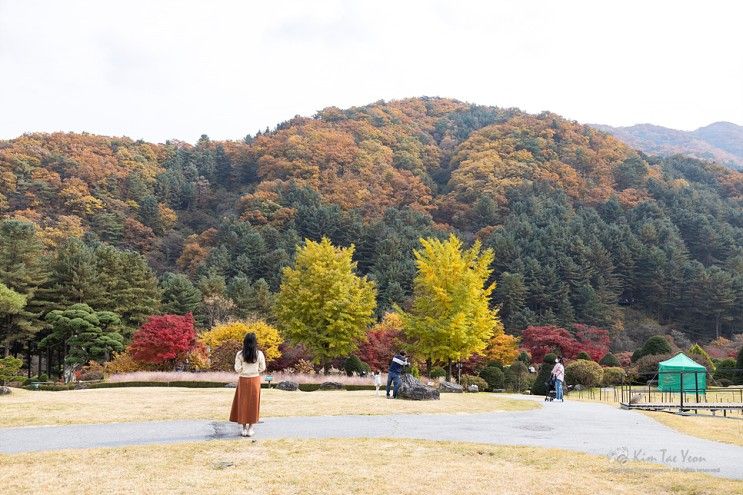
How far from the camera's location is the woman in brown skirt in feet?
35.5

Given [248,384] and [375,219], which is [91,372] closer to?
[248,384]

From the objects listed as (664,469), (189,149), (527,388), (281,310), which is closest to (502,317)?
(527,388)

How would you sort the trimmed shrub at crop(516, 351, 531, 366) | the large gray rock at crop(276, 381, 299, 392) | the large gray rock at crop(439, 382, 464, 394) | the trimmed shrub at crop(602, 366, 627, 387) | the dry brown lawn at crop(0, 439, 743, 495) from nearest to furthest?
the dry brown lawn at crop(0, 439, 743, 495)
the large gray rock at crop(276, 381, 299, 392)
the large gray rock at crop(439, 382, 464, 394)
the trimmed shrub at crop(602, 366, 627, 387)
the trimmed shrub at crop(516, 351, 531, 366)

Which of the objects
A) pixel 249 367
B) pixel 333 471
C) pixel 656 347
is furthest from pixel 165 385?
pixel 656 347

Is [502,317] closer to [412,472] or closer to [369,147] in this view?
[369,147]

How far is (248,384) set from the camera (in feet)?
35.7

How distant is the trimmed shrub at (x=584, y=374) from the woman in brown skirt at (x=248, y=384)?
25.4 meters

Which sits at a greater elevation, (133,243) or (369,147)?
(369,147)

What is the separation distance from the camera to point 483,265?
3375 cm

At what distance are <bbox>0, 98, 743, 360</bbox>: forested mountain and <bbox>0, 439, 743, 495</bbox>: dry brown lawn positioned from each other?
37774mm

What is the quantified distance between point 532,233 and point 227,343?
153 ft

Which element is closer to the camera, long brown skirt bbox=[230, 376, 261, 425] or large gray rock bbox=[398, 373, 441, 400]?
long brown skirt bbox=[230, 376, 261, 425]

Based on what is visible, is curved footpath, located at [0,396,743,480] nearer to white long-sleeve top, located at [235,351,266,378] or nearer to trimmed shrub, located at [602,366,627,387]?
white long-sleeve top, located at [235,351,266,378]

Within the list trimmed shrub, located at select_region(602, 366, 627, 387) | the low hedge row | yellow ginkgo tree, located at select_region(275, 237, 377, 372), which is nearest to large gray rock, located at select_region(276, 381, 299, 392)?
the low hedge row
